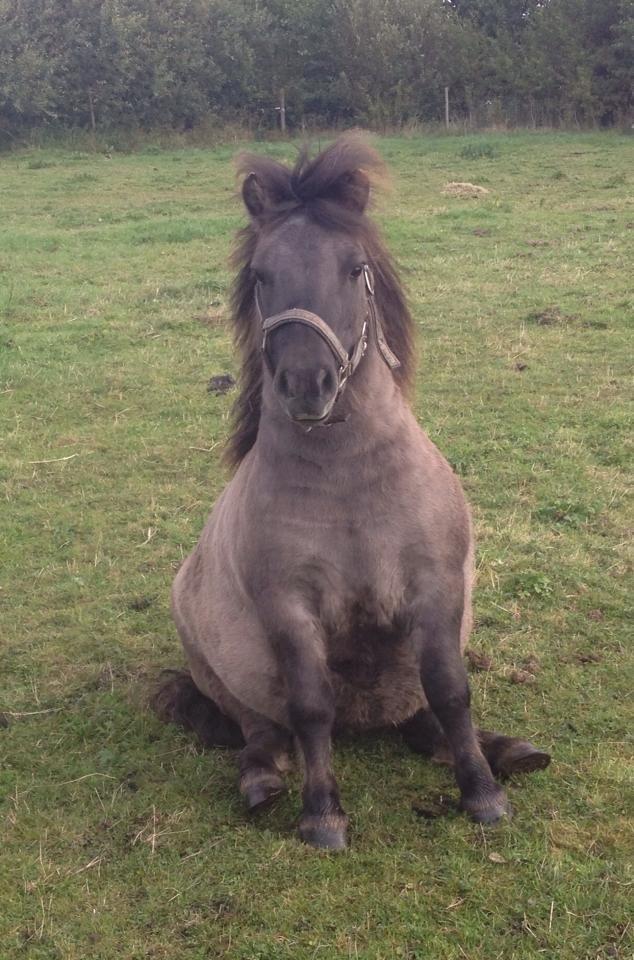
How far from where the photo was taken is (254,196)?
11.7ft

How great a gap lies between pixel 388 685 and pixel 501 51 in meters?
30.9

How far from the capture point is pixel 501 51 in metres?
30.7

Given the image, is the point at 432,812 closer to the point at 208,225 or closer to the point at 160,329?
the point at 160,329

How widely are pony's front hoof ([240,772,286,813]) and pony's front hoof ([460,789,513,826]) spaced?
668 mm

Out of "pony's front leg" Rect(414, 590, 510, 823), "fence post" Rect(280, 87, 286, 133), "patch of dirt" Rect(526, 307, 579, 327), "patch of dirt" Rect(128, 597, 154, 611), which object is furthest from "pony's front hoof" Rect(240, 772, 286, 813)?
"fence post" Rect(280, 87, 286, 133)

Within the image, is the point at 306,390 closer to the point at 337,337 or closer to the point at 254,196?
the point at 337,337

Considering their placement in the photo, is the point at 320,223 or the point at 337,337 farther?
the point at 320,223

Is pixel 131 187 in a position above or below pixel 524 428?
above

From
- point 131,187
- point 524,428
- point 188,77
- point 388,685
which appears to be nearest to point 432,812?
point 388,685

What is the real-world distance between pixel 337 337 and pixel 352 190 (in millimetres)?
641

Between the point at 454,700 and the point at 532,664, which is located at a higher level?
the point at 454,700

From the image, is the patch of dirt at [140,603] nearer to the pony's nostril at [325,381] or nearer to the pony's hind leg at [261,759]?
the pony's hind leg at [261,759]

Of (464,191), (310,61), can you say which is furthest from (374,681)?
(310,61)

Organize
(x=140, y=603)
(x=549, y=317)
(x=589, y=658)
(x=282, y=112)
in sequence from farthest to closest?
(x=282, y=112), (x=549, y=317), (x=140, y=603), (x=589, y=658)
